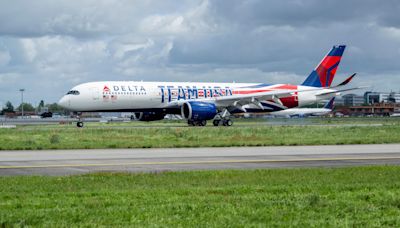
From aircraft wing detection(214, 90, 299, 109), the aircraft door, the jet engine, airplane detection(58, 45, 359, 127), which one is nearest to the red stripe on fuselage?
airplane detection(58, 45, 359, 127)

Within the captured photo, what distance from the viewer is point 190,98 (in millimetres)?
53344

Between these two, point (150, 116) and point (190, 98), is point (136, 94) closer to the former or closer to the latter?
point (150, 116)

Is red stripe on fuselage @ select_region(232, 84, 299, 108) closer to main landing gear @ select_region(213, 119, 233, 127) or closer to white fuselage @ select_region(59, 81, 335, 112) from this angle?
white fuselage @ select_region(59, 81, 335, 112)

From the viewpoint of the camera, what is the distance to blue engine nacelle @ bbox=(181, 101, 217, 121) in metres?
50.8

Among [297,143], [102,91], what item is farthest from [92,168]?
[102,91]

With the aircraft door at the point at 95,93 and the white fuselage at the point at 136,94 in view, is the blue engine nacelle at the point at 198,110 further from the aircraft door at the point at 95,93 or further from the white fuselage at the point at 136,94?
the aircraft door at the point at 95,93

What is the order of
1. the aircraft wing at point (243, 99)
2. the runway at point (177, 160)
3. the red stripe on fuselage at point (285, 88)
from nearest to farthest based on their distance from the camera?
1. the runway at point (177, 160)
2. the aircraft wing at point (243, 99)
3. the red stripe on fuselage at point (285, 88)

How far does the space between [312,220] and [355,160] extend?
11.3m

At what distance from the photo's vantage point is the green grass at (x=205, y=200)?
9.34 meters

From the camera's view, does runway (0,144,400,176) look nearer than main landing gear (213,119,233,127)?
Yes

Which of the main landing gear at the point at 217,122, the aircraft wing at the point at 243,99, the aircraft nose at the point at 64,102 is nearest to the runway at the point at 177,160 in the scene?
the aircraft nose at the point at 64,102

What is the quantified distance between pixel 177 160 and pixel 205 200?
915cm

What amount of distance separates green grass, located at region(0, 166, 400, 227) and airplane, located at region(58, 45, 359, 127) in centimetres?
3478

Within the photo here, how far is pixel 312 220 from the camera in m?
9.37
